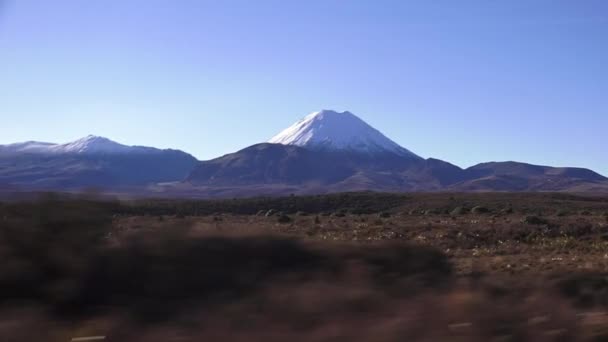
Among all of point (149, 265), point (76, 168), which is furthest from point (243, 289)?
point (76, 168)

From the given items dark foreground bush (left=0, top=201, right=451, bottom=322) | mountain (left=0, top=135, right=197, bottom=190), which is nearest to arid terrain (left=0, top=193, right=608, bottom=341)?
dark foreground bush (left=0, top=201, right=451, bottom=322)

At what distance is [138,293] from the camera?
9594mm

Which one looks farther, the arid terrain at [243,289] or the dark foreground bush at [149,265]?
the dark foreground bush at [149,265]

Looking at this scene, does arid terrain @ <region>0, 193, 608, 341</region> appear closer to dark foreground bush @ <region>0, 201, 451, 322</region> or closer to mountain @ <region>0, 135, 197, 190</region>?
dark foreground bush @ <region>0, 201, 451, 322</region>

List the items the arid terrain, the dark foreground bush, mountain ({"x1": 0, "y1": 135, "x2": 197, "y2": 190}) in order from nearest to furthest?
the arid terrain, the dark foreground bush, mountain ({"x1": 0, "y1": 135, "x2": 197, "y2": 190})

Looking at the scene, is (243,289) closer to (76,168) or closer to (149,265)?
(149,265)

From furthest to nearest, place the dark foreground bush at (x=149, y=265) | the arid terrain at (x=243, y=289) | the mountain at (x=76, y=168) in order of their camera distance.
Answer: the mountain at (x=76, y=168), the dark foreground bush at (x=149, y=265), the arid terrain at (x=243, y=289)

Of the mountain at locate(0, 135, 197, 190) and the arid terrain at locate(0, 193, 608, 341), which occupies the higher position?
the mountain at locate(0, 135, 197, 190)

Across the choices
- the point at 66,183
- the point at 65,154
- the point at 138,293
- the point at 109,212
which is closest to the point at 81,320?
the point at 138,293

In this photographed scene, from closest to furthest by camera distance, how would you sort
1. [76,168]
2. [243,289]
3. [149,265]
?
[243,289] → [149,265] → [76,168]

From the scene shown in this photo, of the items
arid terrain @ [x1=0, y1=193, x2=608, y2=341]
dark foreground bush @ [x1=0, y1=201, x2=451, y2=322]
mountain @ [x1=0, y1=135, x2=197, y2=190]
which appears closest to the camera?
arid terrain @ [x1=0, y1=193, x2=608, y2=341]

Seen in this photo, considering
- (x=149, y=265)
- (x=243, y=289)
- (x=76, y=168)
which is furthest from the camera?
(x=76, y=168)

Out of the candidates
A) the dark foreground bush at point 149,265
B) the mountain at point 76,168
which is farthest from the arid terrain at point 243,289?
the mountain at point 76,168

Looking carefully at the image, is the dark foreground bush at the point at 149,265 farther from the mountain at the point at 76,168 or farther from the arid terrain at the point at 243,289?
the mountain at the point at 76,168
